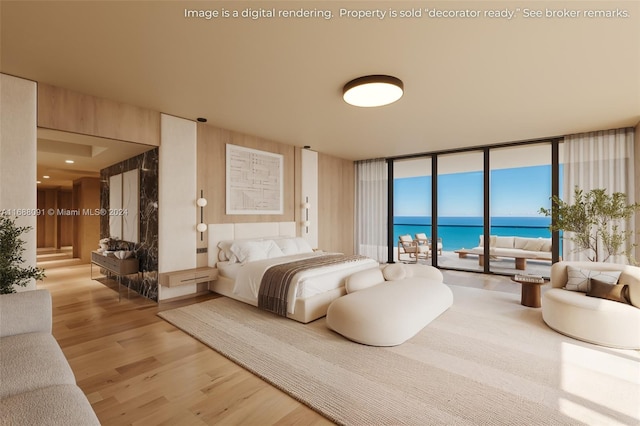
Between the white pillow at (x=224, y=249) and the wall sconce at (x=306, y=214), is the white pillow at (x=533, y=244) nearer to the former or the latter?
the wall sconce at (x=306, y=214)

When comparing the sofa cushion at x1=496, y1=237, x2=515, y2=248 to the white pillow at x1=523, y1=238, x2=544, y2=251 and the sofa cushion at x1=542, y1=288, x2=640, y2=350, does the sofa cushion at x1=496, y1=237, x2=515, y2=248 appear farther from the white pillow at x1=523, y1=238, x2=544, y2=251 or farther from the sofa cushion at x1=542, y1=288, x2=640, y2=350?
the sofa cushion at x1=542, y1=288, x2=640, y2=350

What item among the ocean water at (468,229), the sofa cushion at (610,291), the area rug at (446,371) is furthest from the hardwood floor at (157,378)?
the ocean water at (468,229)

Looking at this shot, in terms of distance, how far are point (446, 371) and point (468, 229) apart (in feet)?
30.3

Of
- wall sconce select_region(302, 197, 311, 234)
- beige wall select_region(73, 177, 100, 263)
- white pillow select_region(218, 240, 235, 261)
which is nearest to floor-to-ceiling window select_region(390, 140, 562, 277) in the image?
wall sconce select_region(302, 197, 311, 234)

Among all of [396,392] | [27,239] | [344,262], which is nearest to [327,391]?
[396,392]

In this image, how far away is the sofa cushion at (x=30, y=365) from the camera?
1.36 metres

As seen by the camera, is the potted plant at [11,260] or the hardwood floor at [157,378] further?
the potted plant at [11,260]

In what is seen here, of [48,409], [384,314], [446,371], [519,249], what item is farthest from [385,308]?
[519,249]

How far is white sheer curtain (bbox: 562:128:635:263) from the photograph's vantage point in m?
4.62

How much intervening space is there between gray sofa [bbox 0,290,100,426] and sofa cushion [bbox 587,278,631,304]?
4.16 m

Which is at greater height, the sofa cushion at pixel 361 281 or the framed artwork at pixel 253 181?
the framed artwork at pixel 253 181

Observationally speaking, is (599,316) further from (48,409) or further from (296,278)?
(48,409)

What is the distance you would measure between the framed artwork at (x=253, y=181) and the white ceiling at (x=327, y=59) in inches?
34.5

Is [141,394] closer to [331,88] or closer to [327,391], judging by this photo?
[327,391]
